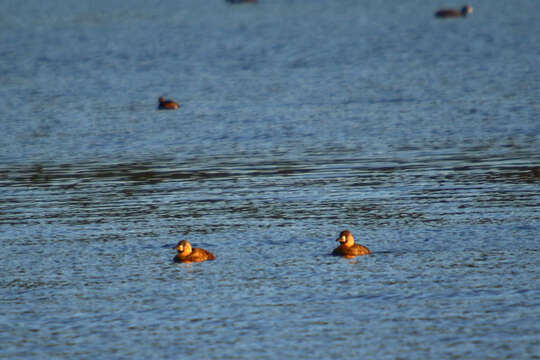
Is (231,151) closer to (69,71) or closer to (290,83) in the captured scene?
(290,83)

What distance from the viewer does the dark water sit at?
1619cm

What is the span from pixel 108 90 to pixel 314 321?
33.1 metres

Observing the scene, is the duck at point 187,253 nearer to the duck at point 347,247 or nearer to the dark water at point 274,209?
the dark water at point 274,209

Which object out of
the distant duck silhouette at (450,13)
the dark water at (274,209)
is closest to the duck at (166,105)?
the dark water at (274,209)

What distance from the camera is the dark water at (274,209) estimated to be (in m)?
16.2

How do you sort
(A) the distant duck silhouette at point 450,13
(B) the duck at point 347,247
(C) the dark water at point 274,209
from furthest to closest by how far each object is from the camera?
(A) the distant duck silhouette at point 450,13 → (B) the duck at point 347,247 → (C) the dark water at point 274,209

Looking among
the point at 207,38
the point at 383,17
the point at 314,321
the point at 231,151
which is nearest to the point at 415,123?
the point at 231,151

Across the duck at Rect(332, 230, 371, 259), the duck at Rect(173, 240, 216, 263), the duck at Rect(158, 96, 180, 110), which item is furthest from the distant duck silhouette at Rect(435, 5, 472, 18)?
the duck at Rect(173, 240, 216, 263)

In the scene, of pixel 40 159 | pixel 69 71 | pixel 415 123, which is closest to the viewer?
pixel 40 159

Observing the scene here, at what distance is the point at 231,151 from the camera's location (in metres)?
32.1

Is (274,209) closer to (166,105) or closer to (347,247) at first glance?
(347,247)

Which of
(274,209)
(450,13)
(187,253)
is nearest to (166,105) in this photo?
(274,209)

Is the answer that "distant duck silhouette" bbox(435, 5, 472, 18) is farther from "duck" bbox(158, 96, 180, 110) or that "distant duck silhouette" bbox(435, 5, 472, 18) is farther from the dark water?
"duck" bbox(158, 96, 180, 110)

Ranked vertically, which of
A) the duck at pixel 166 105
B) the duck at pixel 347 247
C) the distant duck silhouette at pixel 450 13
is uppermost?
the distant duck silhouette at pixel 450 13
